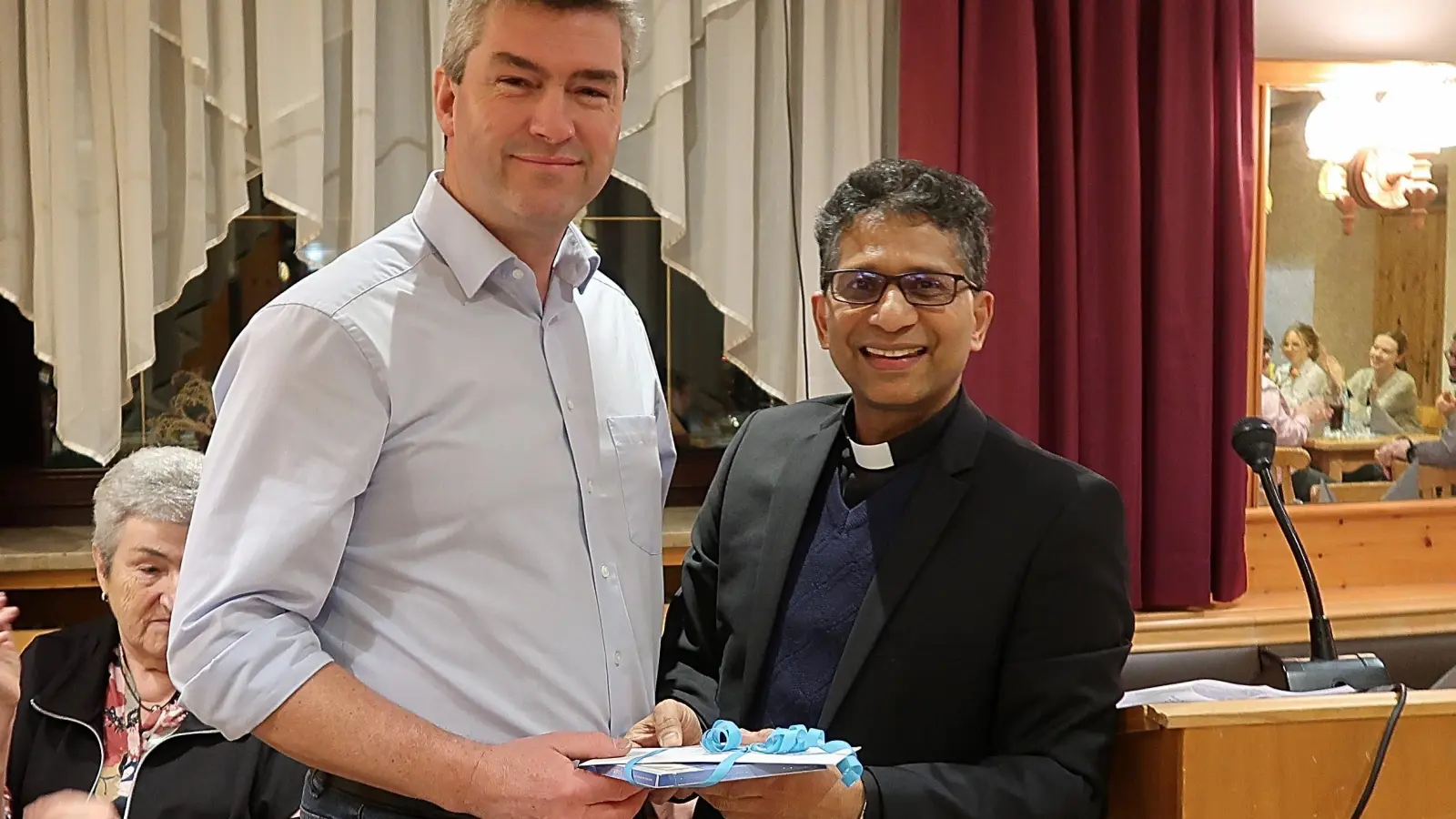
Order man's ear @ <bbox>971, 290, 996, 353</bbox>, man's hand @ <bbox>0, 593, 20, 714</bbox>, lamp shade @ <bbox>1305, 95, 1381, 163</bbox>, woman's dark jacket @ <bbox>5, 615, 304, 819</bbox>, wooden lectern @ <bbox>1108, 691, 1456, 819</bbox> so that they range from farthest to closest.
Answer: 1. lamp shade @ <bbox>1305, 95, 1381, 163</bbox>
2. woman's dark jacket @ <bbox>5, 615, 304, 819</bbox>
3. man's hand @ <bbox>0, 593, 20, 714</bbox>
4. man's ear @ <bbox>971, 290, 996, 353</bbox>
5. wooden lectern @ <bbox>1108, 691, 1456, 819</bbox>

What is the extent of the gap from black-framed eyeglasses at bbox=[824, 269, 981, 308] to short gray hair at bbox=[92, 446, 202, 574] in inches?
46.4

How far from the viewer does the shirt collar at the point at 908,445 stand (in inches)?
65.3

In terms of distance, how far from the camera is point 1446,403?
343cm

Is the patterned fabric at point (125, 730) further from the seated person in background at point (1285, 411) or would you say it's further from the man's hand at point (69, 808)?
the seated person in background at point (1285, 411)

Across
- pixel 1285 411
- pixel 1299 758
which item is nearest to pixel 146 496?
pixel 1299 758

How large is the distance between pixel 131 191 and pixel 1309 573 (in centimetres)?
234

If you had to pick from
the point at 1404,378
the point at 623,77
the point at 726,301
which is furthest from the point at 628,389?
the point at 1404,378

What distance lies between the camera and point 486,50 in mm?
1280

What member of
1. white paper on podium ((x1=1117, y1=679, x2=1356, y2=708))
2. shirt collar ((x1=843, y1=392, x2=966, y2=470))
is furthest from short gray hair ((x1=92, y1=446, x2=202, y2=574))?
white paper on podium ((x1=1117, y1=679, x2=1356, y2=708))

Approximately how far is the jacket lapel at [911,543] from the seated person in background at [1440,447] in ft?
7.52

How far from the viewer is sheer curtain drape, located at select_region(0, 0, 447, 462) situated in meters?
2.72

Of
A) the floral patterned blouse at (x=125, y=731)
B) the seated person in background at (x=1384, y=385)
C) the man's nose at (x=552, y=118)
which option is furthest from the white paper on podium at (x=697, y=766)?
the seated person in background at (x=1384, y=385)

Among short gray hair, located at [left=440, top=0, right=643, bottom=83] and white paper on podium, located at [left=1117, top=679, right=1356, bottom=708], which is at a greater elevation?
short gray hair, located at [left=440, top=0, right=643, bottom=83]

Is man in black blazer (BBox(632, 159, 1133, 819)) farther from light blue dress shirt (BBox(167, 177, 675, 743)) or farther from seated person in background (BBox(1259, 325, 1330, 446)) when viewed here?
seated person in background (BBox(1259, 325, 1330, 446))
